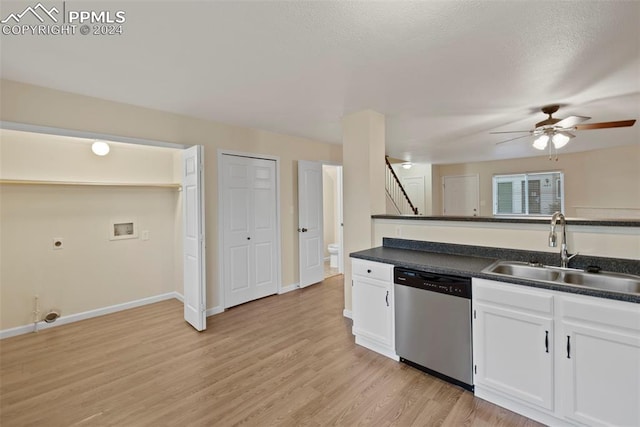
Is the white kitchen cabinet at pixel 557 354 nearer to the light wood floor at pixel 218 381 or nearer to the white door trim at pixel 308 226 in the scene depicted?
the light wood floor at pixel 218 381

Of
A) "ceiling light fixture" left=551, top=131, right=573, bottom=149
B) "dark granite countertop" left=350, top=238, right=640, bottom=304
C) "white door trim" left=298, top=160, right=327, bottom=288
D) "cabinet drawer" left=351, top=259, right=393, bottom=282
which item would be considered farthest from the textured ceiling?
"cabinet drawer" left=351, top=259, right=393, bottom=282

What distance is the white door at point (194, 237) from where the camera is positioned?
10.6 feet

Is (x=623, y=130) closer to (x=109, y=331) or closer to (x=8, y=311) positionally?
(x=109, y=331)

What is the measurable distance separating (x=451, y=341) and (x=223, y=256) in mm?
2841

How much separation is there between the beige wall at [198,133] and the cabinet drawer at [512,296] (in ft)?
9.95

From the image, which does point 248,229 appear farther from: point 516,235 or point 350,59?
point 516,235

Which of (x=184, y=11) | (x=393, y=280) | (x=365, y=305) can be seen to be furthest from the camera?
(x=365, y=305)

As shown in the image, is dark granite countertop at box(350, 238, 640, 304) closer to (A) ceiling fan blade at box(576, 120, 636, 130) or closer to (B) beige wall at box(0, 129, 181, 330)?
(A) ceiling fan blade at box(576, 120, 636, 130)

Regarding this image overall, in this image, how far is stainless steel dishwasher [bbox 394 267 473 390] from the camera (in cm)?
217

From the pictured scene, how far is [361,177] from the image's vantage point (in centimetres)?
340

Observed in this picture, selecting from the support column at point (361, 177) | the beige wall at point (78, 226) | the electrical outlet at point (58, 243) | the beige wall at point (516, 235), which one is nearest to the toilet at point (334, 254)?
the support column at point (361, 177)

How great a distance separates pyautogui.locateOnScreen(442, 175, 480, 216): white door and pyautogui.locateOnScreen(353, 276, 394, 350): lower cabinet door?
6622 millimetres

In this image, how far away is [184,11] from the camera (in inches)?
65.1

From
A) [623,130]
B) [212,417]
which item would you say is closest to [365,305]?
[212,417]
